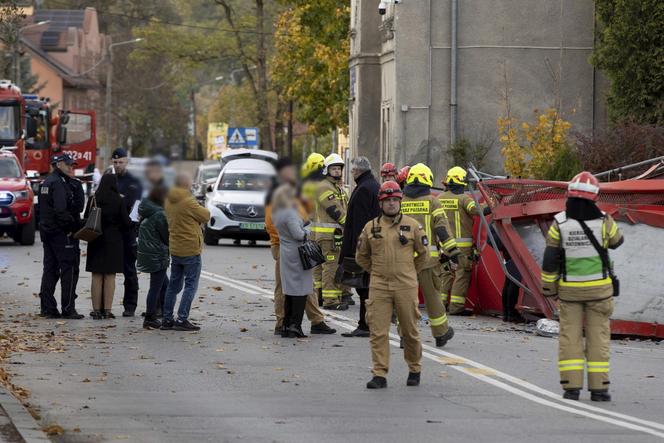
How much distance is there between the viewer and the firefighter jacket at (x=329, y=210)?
50.9 feet

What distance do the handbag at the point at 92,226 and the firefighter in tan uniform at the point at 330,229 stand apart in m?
2.35

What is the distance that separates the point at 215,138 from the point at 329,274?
961cm

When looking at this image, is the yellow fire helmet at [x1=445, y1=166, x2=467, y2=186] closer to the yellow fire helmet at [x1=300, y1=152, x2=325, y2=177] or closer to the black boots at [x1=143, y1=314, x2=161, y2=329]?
the black boots at [x1=143, y1=314, x2=161, y2=329]

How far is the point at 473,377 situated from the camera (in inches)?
474

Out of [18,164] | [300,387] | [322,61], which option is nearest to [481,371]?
[300,387]

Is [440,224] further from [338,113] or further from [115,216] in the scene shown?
[338,113]

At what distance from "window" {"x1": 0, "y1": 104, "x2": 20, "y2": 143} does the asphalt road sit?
1120 centimetres

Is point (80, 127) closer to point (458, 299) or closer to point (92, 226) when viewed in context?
point (92, 226)

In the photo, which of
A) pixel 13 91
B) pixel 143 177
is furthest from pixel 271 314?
pixel 13 91

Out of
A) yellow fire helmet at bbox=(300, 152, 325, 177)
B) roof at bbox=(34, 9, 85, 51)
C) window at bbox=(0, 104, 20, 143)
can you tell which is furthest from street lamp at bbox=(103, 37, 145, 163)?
window at bbox=(0, 104, 20, 143)

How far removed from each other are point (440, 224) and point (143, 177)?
8565 mm

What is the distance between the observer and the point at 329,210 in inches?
636

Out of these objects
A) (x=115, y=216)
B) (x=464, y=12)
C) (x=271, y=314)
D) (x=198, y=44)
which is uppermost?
(x=464, y=12)

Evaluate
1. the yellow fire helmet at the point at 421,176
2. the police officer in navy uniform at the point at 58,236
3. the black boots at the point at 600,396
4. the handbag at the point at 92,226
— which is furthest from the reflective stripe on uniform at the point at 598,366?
the police officer in navy uniform at the point at 58,236
